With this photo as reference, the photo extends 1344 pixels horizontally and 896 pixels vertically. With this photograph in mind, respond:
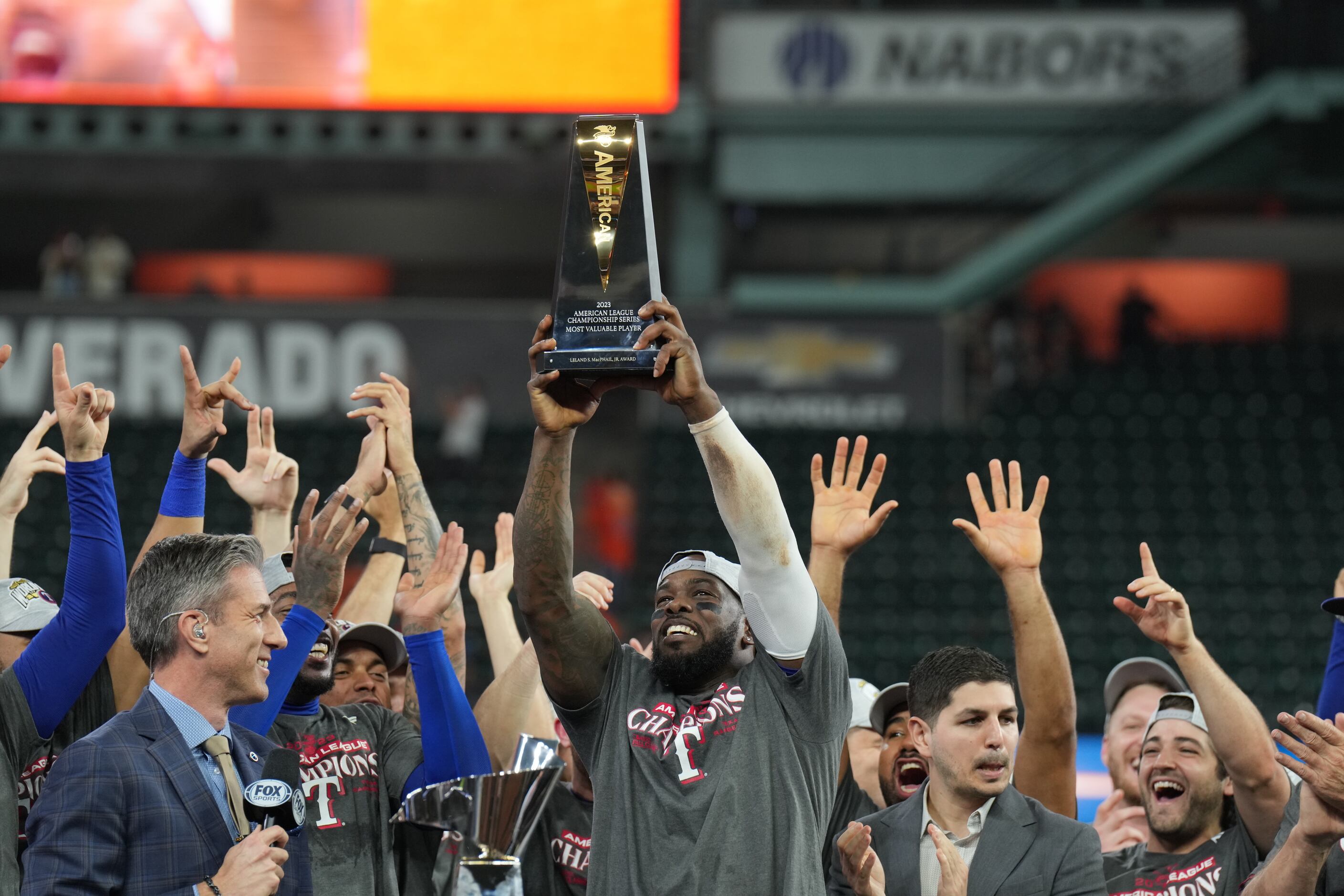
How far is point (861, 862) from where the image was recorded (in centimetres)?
332

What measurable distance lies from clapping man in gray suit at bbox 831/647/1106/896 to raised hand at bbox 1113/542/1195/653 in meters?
0.38

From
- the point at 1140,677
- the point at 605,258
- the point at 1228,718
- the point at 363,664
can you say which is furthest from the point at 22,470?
the point at 1140,677

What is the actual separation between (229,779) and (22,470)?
1.53 m

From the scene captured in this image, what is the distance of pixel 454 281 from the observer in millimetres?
19156

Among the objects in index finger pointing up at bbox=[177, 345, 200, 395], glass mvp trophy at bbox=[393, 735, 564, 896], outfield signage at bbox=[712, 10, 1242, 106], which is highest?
outfield signage at bbox=[712, 10, 1242, 106]

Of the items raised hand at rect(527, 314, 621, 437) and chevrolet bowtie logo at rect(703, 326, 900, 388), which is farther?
chevrolet bowtie logo at rect(703, 326, 900, 388)

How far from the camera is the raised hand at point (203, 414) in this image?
380 centimetres

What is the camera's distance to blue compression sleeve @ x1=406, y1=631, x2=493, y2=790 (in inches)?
141

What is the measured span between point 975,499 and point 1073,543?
1032 centimetres

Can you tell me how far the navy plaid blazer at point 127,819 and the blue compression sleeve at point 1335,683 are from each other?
2919mm

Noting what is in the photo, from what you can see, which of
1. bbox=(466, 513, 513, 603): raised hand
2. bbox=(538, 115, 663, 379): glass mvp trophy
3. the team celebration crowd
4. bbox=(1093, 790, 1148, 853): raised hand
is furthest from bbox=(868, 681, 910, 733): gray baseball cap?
bbox=(538, 115, 663, 379): glass mvp trophy

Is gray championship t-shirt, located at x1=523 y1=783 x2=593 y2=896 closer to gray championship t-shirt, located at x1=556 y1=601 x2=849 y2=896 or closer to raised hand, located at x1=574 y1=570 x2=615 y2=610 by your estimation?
raised hand, located at x1=574 y1=570 x2=615 y2=610

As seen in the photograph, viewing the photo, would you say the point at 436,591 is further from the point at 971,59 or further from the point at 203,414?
the point at 971,59

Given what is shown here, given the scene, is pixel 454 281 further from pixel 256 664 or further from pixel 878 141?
pixel 256 664
